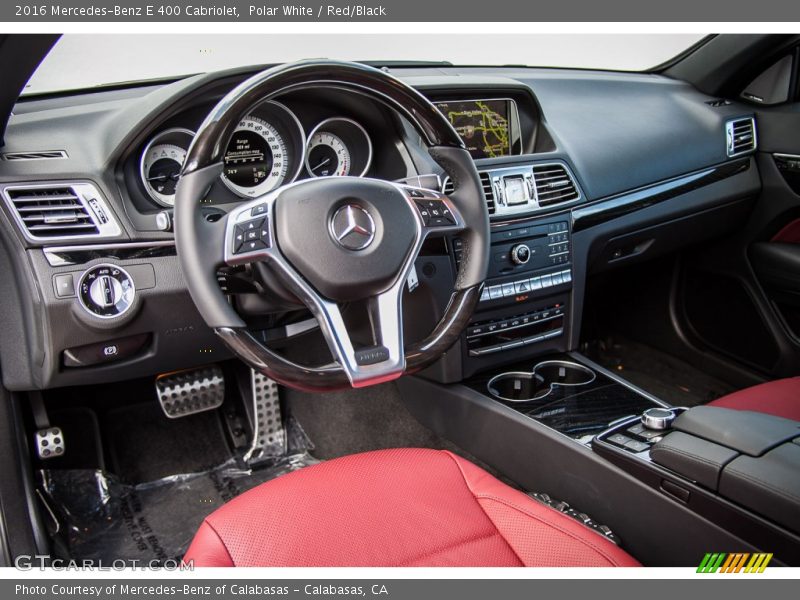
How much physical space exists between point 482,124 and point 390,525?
1243mm

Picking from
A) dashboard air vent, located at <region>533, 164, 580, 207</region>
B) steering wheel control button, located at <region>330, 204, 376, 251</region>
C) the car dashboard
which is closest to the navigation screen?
the car dashboard

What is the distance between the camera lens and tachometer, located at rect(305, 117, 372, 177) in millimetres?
1885

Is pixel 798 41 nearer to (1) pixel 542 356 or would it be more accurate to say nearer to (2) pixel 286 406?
(1) pixel 542 356

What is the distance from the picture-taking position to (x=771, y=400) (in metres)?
1.77

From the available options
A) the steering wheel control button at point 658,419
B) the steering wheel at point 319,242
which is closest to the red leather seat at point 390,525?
the steering wheel at point 319,242

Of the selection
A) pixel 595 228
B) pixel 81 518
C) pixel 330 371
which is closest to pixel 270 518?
pixel 330 371

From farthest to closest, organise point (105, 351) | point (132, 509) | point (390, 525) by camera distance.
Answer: point (132, 509), point (105, 351), point (390, 525)

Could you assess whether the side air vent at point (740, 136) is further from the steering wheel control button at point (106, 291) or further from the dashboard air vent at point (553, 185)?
the steering wheel control button at point (106, 291)

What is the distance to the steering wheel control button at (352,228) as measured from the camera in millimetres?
1373

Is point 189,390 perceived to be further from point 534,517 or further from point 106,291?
point 534,517

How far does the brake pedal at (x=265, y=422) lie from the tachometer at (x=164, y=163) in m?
0.84

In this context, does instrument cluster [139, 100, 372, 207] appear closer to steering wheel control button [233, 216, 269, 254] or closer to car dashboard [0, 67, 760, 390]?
car dashboard [0, 67, 760, 390]

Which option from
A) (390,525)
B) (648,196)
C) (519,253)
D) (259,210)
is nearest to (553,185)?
(519,253)

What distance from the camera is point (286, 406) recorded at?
8.12ft
